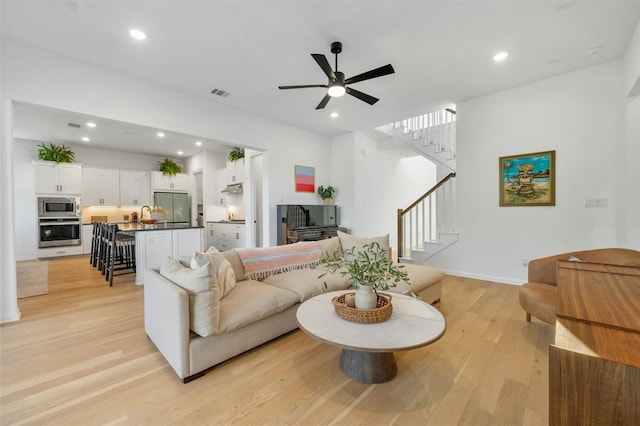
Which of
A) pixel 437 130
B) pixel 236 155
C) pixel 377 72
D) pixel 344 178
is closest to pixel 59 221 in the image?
pixel 236 155

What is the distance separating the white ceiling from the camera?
246cm

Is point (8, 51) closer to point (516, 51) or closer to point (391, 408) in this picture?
point (391, 408)

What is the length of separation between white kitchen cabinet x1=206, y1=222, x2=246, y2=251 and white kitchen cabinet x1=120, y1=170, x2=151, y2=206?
2.19 metres

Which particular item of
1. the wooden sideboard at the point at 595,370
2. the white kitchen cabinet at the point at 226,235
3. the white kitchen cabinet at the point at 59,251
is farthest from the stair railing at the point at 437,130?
the white kitchen cabinet at the point at 59,251

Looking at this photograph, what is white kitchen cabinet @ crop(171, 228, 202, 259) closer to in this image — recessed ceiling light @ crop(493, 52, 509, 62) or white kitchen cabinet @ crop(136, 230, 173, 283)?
white kitchen cabinet @ crop(136, 230, 173, 283)

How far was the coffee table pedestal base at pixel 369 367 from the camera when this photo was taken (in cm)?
184

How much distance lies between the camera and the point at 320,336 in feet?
5.33

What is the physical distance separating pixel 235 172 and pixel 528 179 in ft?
19.7

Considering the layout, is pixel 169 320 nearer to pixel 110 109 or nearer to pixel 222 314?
pixel 222 314

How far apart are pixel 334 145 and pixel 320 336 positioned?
5.60 meters

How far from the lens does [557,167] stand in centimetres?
381

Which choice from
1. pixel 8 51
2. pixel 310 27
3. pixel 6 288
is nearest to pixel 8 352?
pixel 6 288

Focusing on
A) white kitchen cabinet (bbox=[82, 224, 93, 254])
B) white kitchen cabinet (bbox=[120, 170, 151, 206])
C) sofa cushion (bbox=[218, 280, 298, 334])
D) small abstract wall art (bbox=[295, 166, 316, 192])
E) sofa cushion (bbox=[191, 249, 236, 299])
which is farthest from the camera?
white kitchen cabinet (bbox=[120, 170, 151, 206])

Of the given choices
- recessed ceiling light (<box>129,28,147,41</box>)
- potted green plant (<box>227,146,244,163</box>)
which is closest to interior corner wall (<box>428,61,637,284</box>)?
recessed ceiling light (<box>129,28,147,41</box>)
